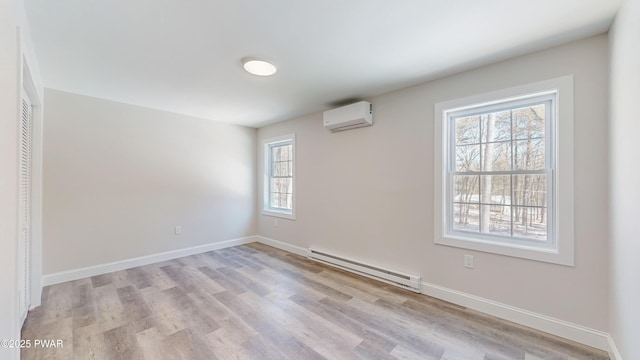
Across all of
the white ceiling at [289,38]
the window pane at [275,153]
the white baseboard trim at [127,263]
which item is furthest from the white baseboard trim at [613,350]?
the white baseboard trim at [127,263]

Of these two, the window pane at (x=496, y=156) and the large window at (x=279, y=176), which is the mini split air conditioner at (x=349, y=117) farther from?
the window pane at (x=496, y=156)

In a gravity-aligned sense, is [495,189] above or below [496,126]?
below

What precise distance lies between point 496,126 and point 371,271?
6.90 ft

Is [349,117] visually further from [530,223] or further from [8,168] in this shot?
[8,168]

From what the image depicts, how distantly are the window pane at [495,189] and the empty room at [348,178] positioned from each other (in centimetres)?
2

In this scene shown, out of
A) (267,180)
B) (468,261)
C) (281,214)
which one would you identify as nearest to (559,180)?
(468,261)

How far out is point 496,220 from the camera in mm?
2430

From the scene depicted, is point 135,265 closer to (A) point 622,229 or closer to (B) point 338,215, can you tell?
(B) point 338,215

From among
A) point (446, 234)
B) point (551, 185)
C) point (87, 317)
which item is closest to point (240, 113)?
point (87, 317)

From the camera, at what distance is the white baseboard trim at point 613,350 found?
5.47ft

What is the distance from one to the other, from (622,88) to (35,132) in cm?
493

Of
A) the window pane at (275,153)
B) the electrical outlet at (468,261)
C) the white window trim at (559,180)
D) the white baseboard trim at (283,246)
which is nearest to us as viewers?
the white window trim at (559,180)

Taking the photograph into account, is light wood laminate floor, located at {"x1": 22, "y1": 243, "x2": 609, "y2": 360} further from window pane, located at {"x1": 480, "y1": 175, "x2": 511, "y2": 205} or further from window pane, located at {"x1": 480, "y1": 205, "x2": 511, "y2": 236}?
window pane, located at {"x1": 480, "y1": 175, "x2": 511, "y2": 205}

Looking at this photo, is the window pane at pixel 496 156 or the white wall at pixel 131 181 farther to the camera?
the white wall at pixel 131 181
